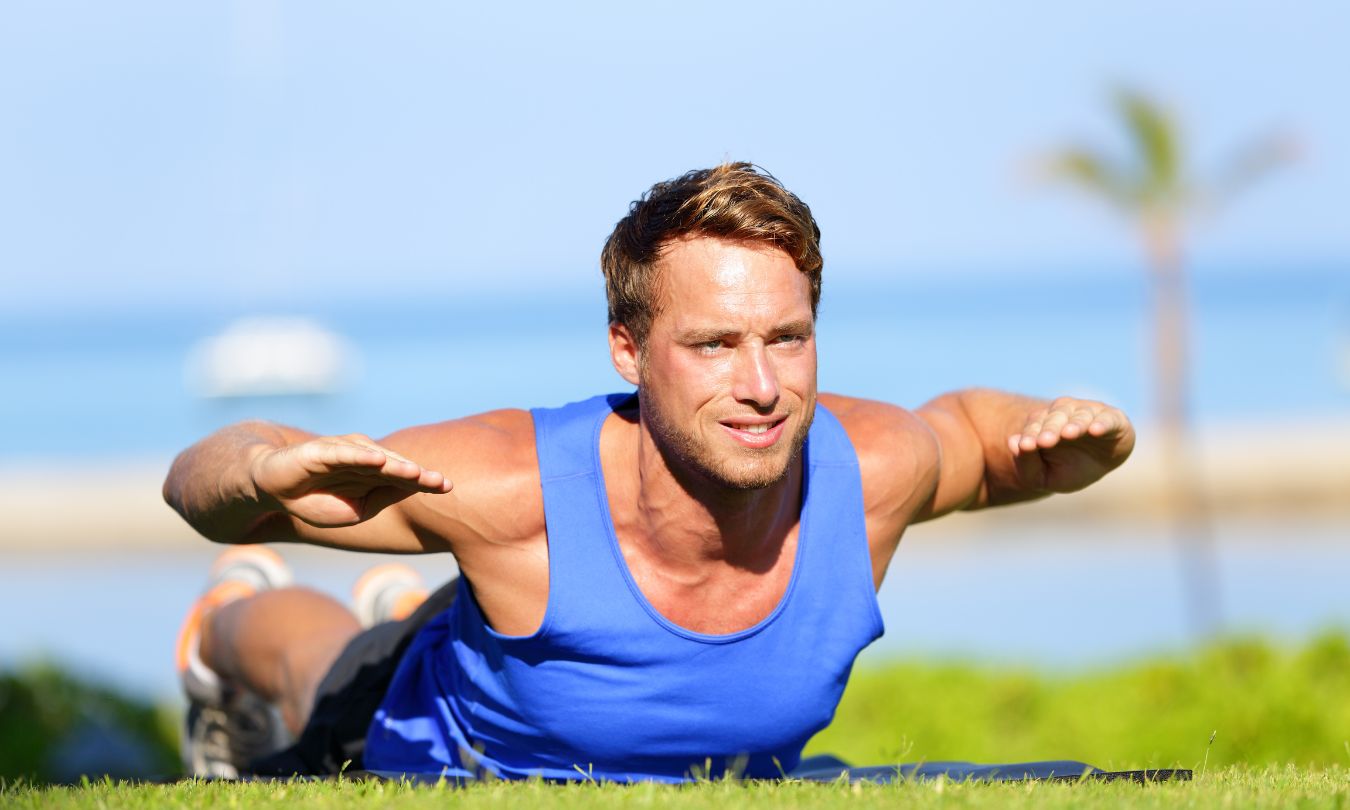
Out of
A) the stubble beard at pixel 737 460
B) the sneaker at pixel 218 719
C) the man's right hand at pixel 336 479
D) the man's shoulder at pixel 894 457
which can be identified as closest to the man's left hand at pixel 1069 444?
the man's shoulder at pixel 894 457

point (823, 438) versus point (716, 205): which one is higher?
point (716, 205)

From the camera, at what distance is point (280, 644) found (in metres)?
5.28

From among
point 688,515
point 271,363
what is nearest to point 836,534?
point 688,515

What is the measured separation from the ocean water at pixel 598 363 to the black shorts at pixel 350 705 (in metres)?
18.6

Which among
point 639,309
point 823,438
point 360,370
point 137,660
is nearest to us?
point 639,309

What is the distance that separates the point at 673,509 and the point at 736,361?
508 mm

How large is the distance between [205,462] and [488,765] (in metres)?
1.24

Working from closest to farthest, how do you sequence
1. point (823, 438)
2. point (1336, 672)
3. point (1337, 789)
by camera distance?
point (1337, 789), point (823, 438), point (1336, 672)

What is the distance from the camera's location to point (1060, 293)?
259 feet

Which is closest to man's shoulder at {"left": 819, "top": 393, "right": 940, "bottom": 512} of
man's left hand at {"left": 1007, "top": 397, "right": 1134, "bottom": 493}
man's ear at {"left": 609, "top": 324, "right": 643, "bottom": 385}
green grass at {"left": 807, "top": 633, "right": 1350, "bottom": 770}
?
man's left hand at {"left": 1007, "top": 397, "right": 1134, "bottom": 493}

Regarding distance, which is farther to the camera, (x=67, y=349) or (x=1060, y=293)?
(x=1060, y=293)

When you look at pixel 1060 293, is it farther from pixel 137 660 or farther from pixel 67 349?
pixel 137 660

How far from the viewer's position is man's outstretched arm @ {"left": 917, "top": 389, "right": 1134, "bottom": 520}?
162 inches

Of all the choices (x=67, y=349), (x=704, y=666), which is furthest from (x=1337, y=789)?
(x=67, y=349)
